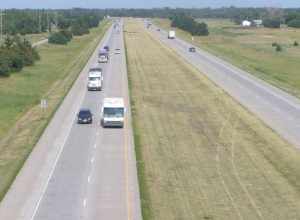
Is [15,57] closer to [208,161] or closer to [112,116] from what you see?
[112,116]

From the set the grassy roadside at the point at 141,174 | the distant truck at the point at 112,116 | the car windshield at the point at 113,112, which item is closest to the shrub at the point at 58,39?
the grassy roadside at the point at 141,174

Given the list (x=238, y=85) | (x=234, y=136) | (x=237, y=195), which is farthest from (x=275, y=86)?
(x=237, y=195)

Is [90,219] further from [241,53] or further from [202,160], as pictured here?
[241,53]

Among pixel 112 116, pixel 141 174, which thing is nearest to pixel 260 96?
pixel 112 116

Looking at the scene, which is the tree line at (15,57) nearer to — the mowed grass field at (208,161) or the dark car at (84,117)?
the mowed grass field at (208,161)

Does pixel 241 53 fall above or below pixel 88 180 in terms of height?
→ below

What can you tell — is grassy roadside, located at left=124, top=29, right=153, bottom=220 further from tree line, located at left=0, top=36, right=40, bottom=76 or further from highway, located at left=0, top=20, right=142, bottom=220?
tree line, located at left=0, top=36, right=40, bottom=76

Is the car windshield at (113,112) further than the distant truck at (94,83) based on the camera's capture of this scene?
No
